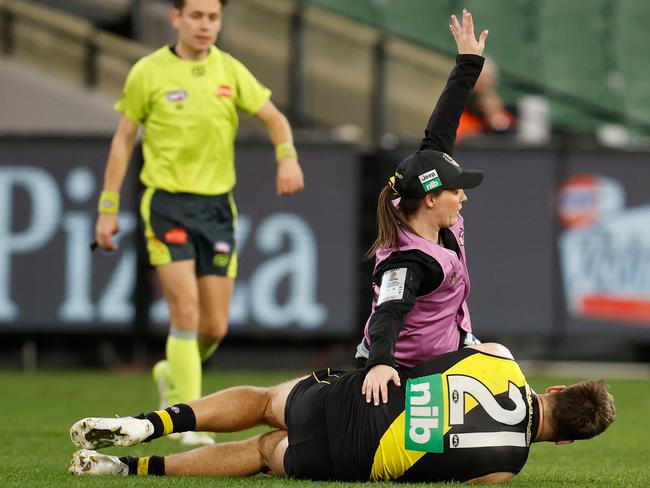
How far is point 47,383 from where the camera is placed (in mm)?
Answer: 12148

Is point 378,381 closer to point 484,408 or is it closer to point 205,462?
point 484,408

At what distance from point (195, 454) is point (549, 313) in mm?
7527

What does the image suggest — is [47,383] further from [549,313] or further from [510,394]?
[510,394]

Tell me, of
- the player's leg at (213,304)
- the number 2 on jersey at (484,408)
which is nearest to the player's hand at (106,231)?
the player's leg at (213,304)

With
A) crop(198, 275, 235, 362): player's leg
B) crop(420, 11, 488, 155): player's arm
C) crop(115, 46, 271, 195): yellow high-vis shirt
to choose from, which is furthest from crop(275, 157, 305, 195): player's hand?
crop(420, 11, 488, 155): player's arm

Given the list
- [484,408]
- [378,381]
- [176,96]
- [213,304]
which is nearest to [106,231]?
[213,304]

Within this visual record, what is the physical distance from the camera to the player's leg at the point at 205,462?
5.87 m

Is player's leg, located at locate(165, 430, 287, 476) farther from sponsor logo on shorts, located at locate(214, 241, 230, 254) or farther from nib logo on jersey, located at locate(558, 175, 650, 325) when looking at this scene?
nib logo on jersey, located at locate(558, 175, 650, 325)

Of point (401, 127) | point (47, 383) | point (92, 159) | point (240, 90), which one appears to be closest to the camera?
point (240, 90)

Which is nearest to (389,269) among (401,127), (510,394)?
(510,394)

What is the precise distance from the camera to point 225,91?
8.16 meters

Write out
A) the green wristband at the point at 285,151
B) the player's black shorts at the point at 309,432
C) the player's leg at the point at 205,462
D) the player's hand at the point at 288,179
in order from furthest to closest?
1. the green wristband at the point at 285,151
2. the player's hand at the point at 288,179
3. the player's leg at the point at 205,462
4. the player's black shorts at the point at 309,432

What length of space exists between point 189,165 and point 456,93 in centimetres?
222

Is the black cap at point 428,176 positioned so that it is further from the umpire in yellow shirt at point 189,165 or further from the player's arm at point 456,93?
the umpire in yellow shirt at point 189,165
